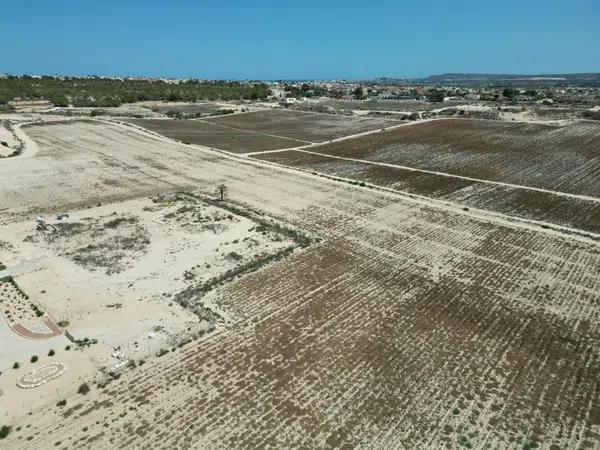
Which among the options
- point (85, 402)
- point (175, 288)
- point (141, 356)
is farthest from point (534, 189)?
point (85, 402)

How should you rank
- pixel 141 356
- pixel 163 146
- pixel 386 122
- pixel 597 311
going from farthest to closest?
pixel 386 122 → pixel 163 146 → pixel 597 311 → pixel 141 356

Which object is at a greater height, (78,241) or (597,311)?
(78,241)

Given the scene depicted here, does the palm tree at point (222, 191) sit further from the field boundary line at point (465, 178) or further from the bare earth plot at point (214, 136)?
the bare earth plot at point (214, 136)

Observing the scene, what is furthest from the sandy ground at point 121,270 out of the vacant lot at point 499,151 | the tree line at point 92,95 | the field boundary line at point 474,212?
the tree line at point 92,95

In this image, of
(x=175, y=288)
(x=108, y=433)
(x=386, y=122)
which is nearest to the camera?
(x=108, y=433)

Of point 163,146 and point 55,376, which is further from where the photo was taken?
point 163,146

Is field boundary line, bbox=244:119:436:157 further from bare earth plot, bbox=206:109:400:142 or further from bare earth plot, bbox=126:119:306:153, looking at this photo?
bare earth plot, bbox=126:119:306:153

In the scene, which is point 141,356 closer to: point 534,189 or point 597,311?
point 597,311
